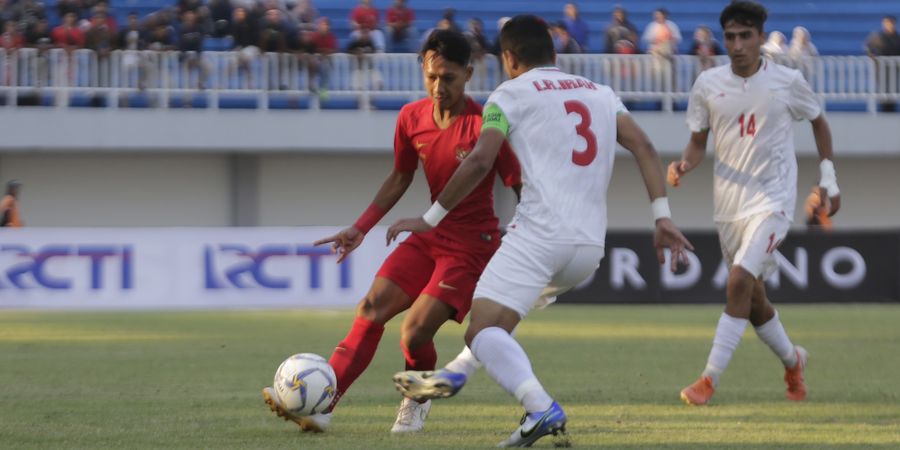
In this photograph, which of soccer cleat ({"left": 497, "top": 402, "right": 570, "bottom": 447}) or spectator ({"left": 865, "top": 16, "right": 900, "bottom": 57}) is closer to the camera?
soccer cleat ({"left": 497, "top": 402, "right": 570, "bottom": 447})

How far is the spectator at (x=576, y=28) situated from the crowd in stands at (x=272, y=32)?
2 cm

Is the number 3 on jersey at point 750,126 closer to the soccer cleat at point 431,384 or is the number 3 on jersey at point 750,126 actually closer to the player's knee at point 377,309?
the player's knee at point 377,309

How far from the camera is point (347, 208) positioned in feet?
92.4

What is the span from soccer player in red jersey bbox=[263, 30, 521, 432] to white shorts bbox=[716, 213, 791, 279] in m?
2.16

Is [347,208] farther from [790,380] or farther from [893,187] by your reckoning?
[790,380]

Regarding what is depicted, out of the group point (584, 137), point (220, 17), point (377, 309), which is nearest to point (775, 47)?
point (220, 17)

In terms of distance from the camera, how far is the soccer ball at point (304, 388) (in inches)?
290

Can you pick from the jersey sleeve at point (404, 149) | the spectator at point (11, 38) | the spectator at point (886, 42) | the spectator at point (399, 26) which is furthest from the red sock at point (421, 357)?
Result: the spectator at point (886, 42)

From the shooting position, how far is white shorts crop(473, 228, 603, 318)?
21.6ft

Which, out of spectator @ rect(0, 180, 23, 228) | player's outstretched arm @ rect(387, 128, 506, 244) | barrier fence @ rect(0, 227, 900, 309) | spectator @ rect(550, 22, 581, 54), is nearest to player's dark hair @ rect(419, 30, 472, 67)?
player's outstretched arm @ rect(387, 128, 506, 244)

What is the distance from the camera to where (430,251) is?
7.69 m

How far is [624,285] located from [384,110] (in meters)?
6.36

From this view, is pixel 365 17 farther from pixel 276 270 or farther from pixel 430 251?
pixel 430 251

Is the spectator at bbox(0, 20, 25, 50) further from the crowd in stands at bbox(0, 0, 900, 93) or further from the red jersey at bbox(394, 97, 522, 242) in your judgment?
the red jersey at bbox(394, 97, 522, 242)
